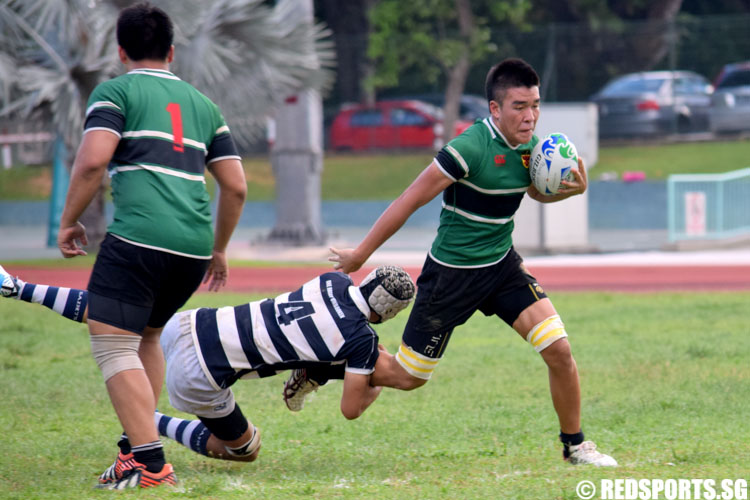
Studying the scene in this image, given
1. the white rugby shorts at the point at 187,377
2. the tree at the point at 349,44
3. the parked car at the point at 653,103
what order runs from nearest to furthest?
the white rugby shorts at the point at 187,377 → the parked car at the point at 653,103 → the tree at the point at 349,44

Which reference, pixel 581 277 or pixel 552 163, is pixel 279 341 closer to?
pixel 552 163

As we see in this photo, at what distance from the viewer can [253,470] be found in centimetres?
542

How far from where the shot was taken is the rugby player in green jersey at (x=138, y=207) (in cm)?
471

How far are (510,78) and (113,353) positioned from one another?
2300mm

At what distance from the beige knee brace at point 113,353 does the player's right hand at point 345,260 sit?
1050mm

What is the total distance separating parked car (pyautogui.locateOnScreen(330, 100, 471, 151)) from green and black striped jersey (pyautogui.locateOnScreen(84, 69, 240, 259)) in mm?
26471

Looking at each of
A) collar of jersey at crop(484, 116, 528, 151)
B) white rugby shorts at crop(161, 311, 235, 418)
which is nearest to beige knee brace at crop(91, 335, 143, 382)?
white rugby shorts at crop(161, 311, 235, 418)

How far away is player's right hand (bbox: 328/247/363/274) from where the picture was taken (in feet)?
17.0

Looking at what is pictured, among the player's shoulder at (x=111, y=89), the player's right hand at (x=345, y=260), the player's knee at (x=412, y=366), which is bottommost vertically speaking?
the player's knee at (x=412, y=366)

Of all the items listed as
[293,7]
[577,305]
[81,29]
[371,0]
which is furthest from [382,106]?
[577,305]

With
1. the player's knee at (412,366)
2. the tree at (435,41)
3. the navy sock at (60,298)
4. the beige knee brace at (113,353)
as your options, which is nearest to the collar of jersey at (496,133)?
the player's knee at (412,366)

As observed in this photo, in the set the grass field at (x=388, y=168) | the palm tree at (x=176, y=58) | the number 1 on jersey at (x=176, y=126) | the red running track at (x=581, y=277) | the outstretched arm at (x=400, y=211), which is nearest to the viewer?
the number 1 on jersey at (x=176, y=126)

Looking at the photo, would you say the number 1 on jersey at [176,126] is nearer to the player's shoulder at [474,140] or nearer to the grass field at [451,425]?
the player's shoulder at [474,140]

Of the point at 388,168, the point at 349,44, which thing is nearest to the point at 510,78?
the point at 388,168
